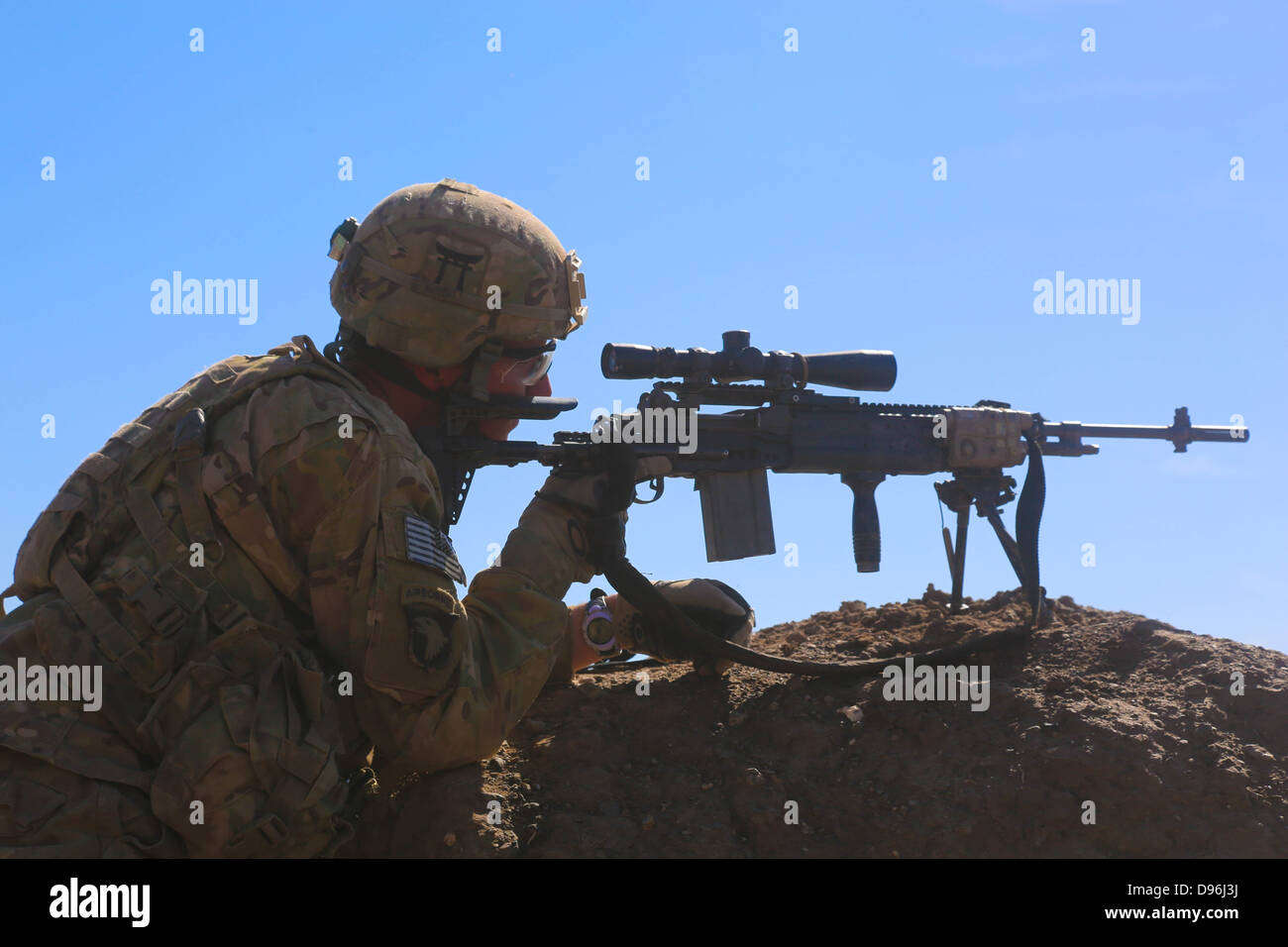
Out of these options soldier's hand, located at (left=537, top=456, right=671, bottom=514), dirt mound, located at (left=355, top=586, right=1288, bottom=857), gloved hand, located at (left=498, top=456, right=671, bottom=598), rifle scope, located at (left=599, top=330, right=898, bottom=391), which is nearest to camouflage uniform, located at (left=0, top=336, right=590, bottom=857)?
dirt mound, located at (left=355, top=586, right=1288, bottom=857)

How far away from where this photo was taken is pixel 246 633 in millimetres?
4359

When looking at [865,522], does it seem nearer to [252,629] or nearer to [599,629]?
[599,629]

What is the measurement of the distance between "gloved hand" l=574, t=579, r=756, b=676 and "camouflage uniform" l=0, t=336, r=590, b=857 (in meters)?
1.75

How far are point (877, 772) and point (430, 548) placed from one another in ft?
8.68

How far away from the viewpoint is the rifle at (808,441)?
7402 mm

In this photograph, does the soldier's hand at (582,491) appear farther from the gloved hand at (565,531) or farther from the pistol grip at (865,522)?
the pistol grip at (865,522)

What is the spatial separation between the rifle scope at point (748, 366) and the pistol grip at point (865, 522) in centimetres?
62

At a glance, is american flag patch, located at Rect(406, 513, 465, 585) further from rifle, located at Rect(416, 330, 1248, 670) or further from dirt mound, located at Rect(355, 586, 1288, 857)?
rifle, located at Rect(416, 330, 1248, 670)

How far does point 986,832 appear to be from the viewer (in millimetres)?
5660

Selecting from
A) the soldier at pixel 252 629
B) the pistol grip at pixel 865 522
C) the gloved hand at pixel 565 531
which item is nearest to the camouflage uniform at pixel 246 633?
the soldier at pixel 252 629
